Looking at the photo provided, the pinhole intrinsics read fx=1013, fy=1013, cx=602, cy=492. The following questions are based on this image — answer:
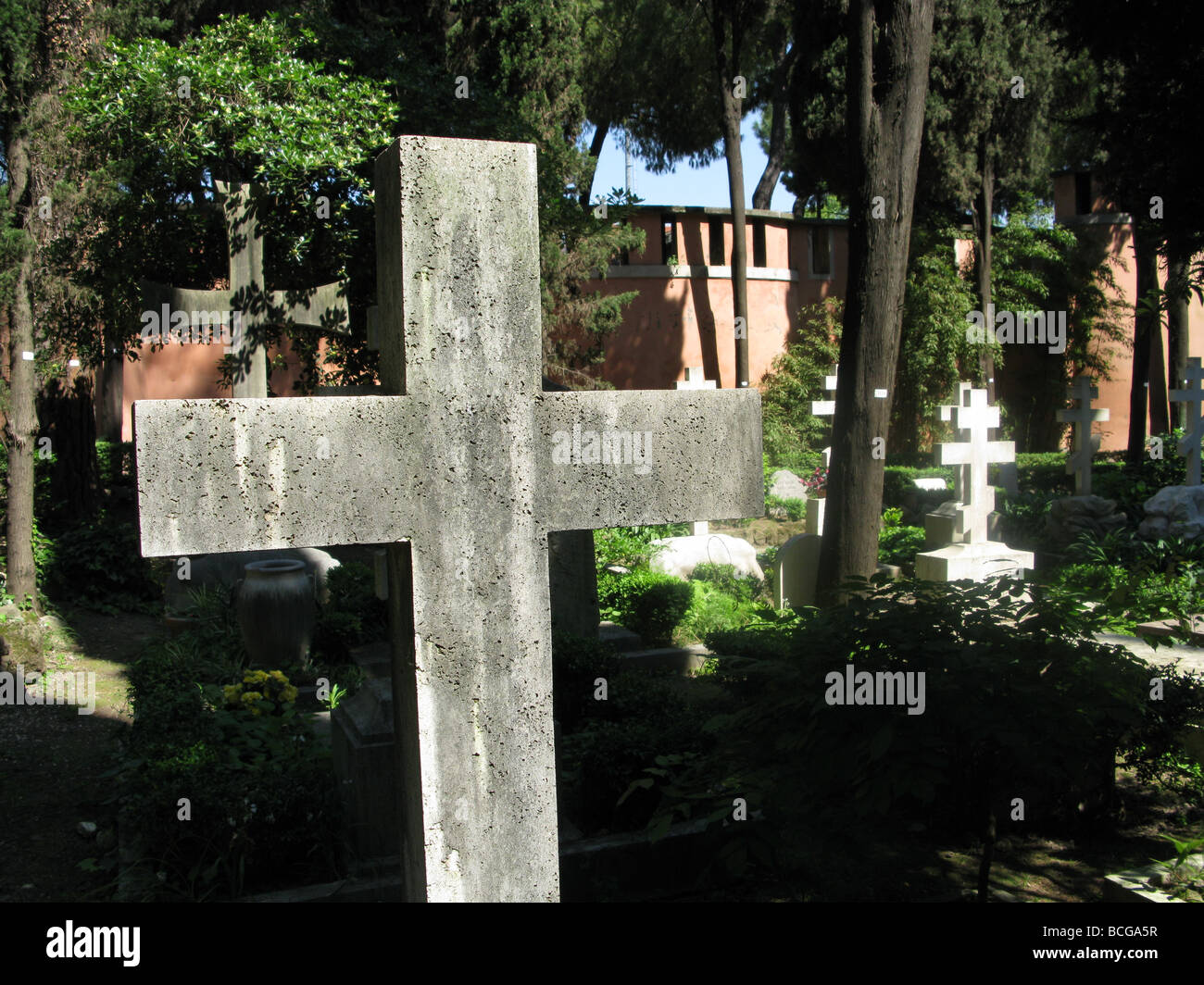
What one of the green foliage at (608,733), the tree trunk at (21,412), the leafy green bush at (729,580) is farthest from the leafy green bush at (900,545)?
the tree trunk at (21,412)

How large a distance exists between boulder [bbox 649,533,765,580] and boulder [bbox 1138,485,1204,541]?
4345mm

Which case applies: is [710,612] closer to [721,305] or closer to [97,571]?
Answer: [97,571]

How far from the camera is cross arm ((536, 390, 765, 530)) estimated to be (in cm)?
225

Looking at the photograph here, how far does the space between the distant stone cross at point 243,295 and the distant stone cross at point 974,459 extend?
6.23 metres

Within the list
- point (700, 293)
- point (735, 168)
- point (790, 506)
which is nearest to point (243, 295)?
point (790, 506)

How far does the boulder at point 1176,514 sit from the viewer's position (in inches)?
423

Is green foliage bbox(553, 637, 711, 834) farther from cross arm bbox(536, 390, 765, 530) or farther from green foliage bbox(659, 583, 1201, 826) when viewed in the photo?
cross arm bbox(536, 390, 765, 530)

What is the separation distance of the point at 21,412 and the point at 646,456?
29.6 feet

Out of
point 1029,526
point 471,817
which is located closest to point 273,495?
point 471,817

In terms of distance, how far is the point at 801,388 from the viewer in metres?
20.4

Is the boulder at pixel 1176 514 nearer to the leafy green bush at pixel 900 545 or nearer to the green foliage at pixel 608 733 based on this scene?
the leafy green bush at pixel 900 545

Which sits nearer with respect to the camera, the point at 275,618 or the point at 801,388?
the point at 275,618

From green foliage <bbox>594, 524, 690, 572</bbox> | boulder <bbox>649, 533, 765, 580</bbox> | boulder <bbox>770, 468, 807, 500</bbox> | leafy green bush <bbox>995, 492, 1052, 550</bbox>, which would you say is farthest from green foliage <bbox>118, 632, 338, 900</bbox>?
boulder <bbox>770, 468, 807, 500</bbox>
